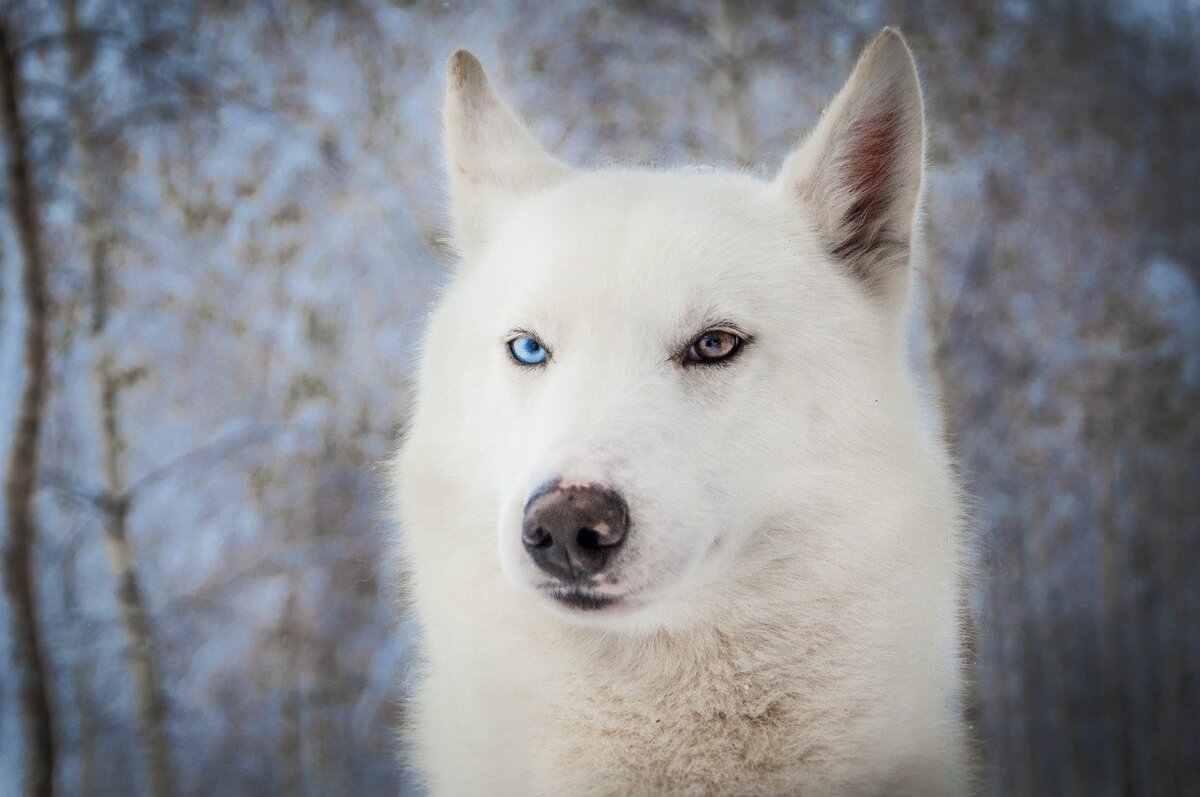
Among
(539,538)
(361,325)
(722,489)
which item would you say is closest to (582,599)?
(539,538)

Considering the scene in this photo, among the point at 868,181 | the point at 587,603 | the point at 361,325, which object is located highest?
the point at 361,325

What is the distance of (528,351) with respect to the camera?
171 centimetres

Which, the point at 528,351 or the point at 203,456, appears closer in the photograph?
the point at 528,351

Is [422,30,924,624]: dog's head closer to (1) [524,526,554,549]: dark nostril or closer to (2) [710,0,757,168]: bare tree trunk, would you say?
(1) [524,526,554,549]: dark nostril

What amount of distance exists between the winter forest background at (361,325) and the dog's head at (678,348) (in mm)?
1505

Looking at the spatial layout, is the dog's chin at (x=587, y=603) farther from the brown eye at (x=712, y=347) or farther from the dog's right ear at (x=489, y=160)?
the dog's right ear at (x=489, y=160)

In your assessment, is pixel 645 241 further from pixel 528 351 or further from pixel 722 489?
pixel 722 489

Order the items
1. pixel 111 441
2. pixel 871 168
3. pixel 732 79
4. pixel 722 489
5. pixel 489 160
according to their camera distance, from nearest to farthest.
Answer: pixel 722 489 → pixel 871 168 → pixel 489 160 → pixel 732 79 → pixel 111 441

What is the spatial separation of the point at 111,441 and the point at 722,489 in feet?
11.2

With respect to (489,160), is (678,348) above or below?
below

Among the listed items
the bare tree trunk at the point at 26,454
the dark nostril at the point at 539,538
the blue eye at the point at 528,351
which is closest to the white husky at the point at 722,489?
the blue eye at the point at 528,351

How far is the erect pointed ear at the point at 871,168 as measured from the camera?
1684 mm

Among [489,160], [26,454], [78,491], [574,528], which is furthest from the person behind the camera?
[78,491]

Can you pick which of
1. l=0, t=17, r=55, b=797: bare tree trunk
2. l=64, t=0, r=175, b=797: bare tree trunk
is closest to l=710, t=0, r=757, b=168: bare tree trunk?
l=64, t=0, r=175, b=797: bare tree trunk
